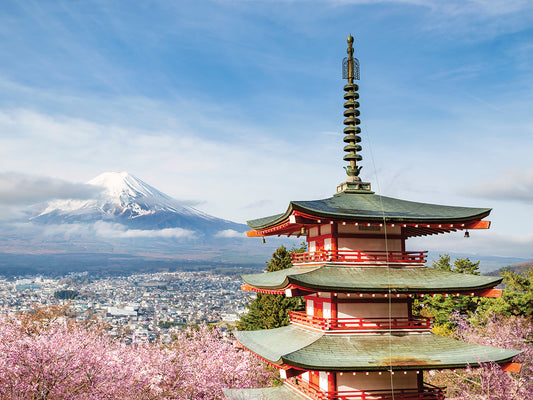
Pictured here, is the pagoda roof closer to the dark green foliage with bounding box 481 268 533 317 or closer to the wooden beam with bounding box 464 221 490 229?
the wooden beam with bounding box 464 221 490 229

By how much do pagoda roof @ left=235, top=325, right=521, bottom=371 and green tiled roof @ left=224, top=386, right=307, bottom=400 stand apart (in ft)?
7.43

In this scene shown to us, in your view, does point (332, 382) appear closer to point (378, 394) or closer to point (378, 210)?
point (378, 394)

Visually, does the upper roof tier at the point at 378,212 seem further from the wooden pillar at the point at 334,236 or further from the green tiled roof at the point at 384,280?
the green tiled roof at the point at 384,280

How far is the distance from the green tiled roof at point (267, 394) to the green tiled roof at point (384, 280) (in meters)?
4.39

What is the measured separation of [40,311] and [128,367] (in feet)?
39.4

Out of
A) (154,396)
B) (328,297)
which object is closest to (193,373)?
(154,396)

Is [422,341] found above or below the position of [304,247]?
below

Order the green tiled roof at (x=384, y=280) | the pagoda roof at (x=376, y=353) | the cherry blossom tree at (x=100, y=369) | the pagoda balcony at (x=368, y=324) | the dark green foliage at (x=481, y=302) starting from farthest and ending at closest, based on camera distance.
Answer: the dark green foliage at (x=481, y=302)
the cherry blossom tree at (x=100, y=369)
the pagoda balcony at (x=368, y=324)
the green tiled roof at (x=384, y=280)
the pagoda roof at (x=376, y=353)

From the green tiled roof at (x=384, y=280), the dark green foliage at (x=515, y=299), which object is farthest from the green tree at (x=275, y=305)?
the green tiled roof at (x=384, y=280)

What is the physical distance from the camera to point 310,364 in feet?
46.0

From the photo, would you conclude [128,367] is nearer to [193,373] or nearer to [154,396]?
[154,396]

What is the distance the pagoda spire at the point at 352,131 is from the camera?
19.3 meters

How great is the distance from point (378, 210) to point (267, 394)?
27.4 feet

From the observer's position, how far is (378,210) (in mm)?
17016
